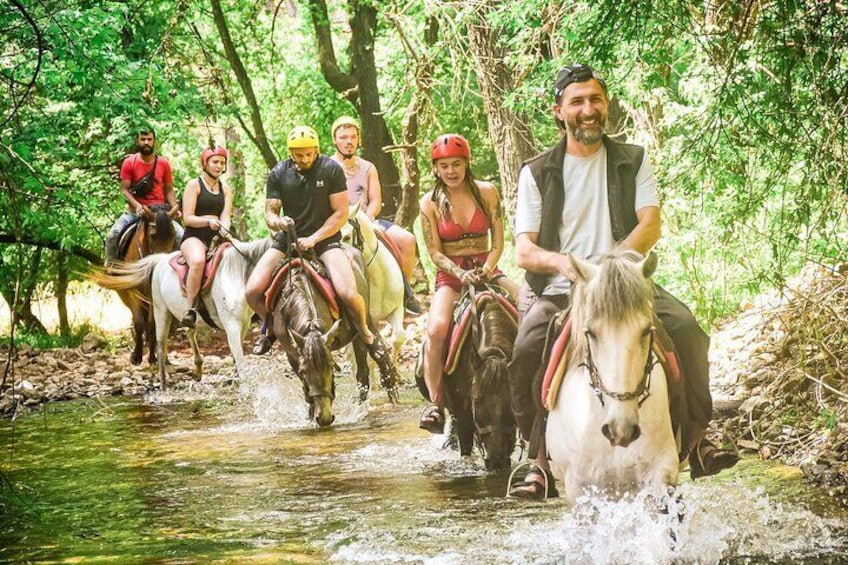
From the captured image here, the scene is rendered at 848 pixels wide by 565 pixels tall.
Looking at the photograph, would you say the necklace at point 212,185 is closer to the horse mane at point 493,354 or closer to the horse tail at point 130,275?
the horse tail at point 130,275

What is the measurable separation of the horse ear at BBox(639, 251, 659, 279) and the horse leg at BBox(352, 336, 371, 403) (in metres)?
7.06

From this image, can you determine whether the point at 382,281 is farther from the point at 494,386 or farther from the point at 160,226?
the point at 494,386

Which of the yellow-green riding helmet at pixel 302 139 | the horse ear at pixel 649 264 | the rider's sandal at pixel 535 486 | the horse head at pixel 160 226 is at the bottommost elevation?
the rider's sandal at pixel 535 486

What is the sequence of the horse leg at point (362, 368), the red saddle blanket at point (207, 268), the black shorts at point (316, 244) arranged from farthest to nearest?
1. the red saddle blanket at point (207, 268)
2. the horse leg at point (362, 368)
3. the black shorts at point (316, 244)

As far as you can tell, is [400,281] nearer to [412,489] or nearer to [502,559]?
[412,489]

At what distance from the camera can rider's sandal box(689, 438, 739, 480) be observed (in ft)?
19.9

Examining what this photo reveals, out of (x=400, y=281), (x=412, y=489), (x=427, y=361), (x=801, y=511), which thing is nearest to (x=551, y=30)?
(x=400, y=281)

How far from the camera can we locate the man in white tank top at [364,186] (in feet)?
44.4

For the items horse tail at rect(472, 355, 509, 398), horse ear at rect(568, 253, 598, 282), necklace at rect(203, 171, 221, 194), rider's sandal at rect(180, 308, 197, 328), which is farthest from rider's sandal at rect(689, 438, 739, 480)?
necklace at rect(203, 171, 221, 194)

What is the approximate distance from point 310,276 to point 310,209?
674 millimetres

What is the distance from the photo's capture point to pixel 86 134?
1952 cm

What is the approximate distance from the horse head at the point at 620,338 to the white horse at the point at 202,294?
26.7 ft

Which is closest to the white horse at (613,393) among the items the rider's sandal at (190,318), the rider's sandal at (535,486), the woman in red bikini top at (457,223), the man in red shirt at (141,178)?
the rider's sandal at (535,486)

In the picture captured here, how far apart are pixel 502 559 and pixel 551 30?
780 centimetres
